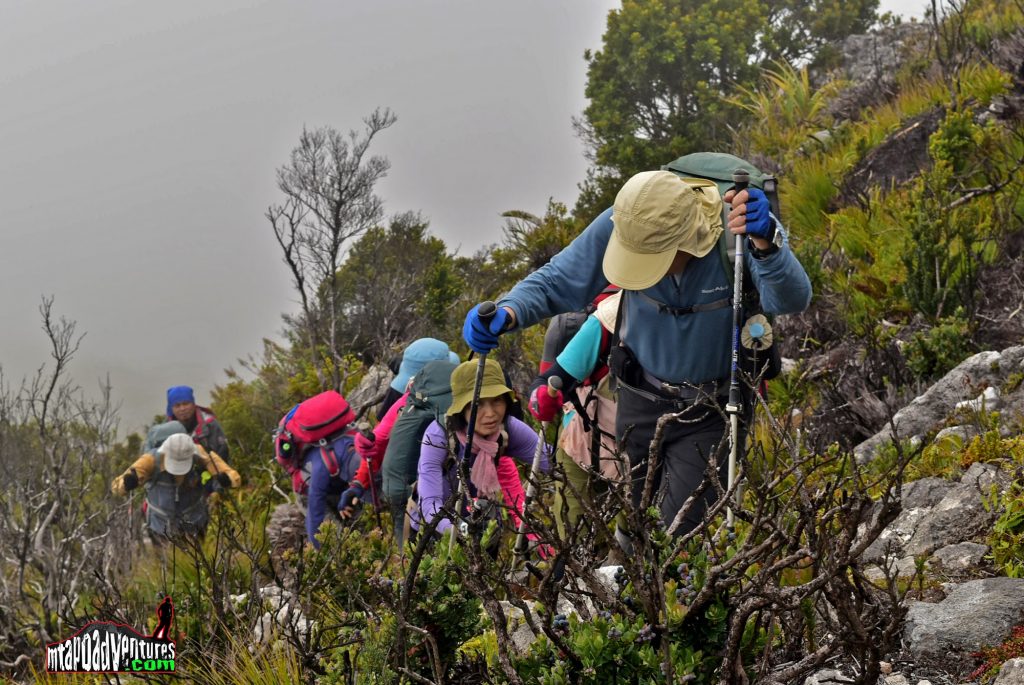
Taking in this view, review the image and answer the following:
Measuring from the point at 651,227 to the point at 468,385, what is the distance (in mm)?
1236

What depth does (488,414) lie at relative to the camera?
4348 millimetres

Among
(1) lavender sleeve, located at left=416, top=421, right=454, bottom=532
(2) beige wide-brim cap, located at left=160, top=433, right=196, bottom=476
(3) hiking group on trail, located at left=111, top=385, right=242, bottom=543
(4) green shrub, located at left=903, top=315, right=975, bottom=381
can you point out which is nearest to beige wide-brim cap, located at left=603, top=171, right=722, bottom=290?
(1) lavender sleeve, located at left=416, top=421, right=454, bottom=532

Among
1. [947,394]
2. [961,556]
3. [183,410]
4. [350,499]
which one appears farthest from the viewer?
[183,410]

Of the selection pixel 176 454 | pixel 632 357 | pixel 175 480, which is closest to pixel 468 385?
pixel 632 357

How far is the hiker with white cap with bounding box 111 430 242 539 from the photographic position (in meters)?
7.78

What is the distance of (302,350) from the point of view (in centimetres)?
1421

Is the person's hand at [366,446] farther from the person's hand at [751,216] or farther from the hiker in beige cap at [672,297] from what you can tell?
the person's hand at [751,216]

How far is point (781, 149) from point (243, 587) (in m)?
8.77

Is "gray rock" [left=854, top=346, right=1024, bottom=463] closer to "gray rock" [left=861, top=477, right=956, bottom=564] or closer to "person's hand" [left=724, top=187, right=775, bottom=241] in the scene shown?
"gray rock" [left=861, top=477, right=956, bottom=564]

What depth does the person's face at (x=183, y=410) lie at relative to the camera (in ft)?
28.7

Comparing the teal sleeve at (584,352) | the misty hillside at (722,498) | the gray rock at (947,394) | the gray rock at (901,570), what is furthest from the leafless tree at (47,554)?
the gray rock at (947,394)

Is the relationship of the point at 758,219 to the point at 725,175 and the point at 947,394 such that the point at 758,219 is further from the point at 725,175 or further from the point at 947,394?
the point at 947,394

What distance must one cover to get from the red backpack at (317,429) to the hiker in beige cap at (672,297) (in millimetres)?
2392

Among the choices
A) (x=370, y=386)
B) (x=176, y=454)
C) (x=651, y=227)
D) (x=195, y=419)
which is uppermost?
(x=370, y=386)
